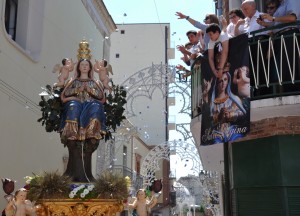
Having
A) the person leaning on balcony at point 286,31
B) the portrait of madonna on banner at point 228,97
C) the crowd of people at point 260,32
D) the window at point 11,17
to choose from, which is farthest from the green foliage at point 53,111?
the window at point 11,17

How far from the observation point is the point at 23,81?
10.8 m

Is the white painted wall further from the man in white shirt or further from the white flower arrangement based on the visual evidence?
the white flower arrangement

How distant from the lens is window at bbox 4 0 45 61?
11.5 m

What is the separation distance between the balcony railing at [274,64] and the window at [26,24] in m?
5.89

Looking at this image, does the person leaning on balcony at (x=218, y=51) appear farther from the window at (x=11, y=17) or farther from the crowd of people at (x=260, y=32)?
the window at (x=11, y=17)

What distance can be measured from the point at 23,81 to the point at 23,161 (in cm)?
177

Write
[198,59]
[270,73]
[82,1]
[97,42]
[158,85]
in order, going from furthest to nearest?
[97,42] → [82,1] → [158,85] → [198,59] → [270,73]

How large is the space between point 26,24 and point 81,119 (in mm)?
5998

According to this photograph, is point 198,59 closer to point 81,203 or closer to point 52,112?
point 52,112

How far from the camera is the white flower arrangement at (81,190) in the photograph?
19.2 feet

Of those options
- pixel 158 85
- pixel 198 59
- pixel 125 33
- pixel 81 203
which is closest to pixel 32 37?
Answer: pixel 158 85

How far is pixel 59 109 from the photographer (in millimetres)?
6707

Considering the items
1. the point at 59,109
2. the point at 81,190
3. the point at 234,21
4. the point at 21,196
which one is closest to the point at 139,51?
the point at 234,21

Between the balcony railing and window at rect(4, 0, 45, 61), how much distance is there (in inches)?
232
